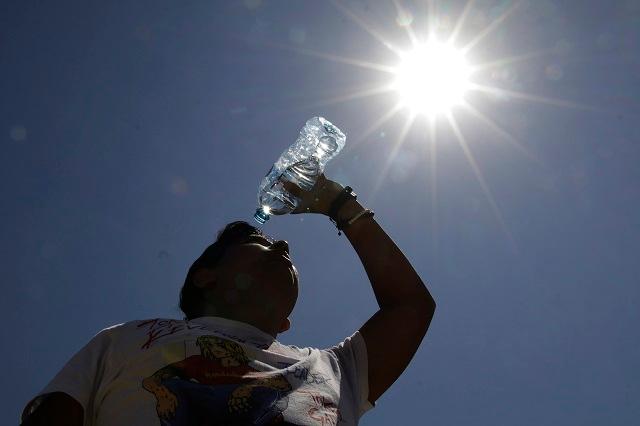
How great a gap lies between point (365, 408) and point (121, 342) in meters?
1.10

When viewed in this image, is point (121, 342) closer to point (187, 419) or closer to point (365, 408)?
point (187, 419)

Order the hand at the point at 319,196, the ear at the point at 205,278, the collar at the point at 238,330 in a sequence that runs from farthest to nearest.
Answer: the hand at the point at 319,196 < the ear at the point at 205,278 < the collar at the point at 238,330

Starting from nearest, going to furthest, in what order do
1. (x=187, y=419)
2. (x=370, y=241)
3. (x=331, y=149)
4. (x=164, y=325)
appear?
(x=187, y=419) → (x=164, y=325) → (x=370, y=241) → (x=331, y=149)

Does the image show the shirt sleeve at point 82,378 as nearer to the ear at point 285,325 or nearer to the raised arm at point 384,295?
the ear at point 285,325

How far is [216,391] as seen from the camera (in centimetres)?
183

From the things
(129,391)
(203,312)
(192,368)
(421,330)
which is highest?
(421,330)

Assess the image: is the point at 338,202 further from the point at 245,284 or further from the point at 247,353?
the point at 247,353

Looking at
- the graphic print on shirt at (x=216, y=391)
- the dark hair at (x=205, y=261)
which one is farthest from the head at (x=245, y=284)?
the graphic print on shirt at (x=216, y=391)

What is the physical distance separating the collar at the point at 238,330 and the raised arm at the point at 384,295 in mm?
519

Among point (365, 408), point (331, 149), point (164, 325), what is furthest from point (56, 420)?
point (331, 149)

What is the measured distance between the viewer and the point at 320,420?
6.31ft

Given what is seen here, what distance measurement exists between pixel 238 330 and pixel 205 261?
75 centimetres

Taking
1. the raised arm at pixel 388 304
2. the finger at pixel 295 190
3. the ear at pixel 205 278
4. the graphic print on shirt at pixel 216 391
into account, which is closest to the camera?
the graphic print on shirt at pixel 216 391

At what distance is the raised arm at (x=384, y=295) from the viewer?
8.36 ft
